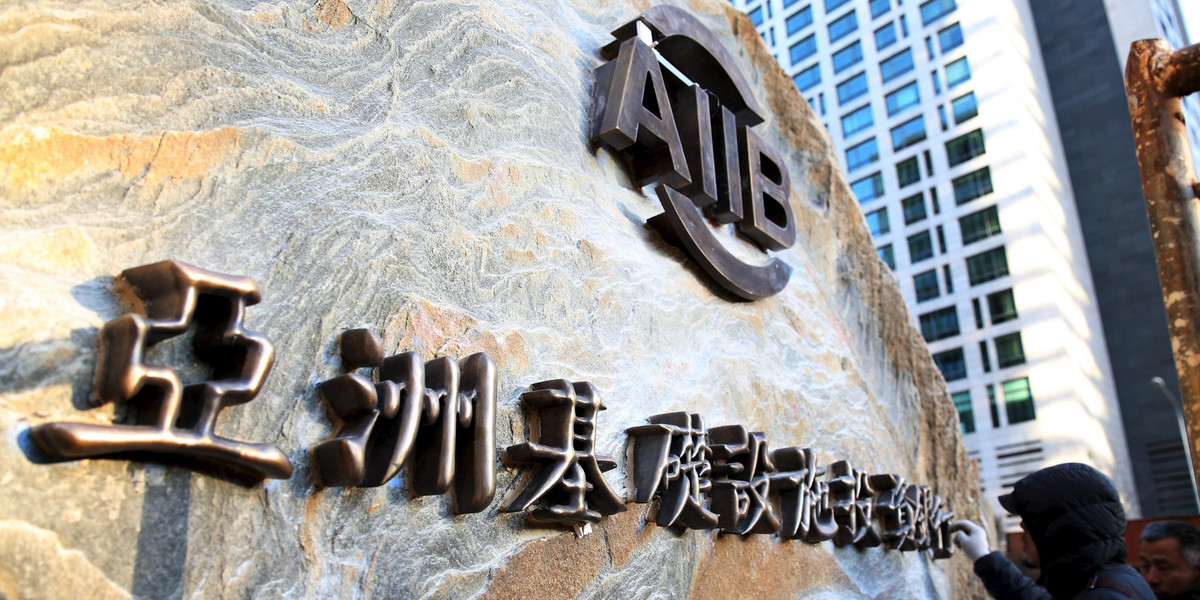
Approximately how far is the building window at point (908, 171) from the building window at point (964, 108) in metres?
2.00

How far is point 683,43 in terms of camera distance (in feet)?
13.5

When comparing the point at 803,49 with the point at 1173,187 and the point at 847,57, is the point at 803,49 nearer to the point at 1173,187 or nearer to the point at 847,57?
the point at 847,57

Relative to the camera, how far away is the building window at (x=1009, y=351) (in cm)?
2428

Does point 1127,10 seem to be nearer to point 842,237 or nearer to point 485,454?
point 842,237

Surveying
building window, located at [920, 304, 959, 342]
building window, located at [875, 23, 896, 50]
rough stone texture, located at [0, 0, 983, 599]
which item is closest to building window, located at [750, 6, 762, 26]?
building window, located at [875, 23, 896, 50]

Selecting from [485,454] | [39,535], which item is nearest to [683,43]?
[485,454]

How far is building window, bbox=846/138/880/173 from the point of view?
29531mm

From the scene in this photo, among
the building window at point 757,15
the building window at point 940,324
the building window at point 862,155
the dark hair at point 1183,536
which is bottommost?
the dark hair at point 1183,536

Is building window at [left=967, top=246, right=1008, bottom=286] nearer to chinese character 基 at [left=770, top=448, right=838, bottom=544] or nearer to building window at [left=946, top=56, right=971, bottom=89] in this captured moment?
building window at [left=946, top=56, right=971, bottom=89]

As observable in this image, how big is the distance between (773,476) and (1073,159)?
2982 centimetres

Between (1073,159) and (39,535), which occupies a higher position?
(1073,159)

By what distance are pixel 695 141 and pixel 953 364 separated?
82.4 ft

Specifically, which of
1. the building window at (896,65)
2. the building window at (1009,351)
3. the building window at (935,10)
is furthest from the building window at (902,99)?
the building window at (1009,351)

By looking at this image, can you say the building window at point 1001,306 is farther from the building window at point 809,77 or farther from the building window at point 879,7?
the building window at point 879,7
